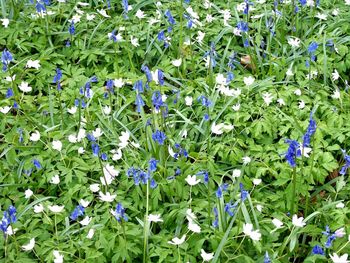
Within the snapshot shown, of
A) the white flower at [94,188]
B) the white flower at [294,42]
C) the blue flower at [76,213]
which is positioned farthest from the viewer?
the white flower at [294,42]

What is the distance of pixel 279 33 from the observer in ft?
15.6

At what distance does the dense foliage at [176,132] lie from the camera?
3150 mm

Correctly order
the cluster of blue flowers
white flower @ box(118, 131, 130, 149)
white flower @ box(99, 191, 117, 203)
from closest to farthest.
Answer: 1. the cluster of blue flowers
2. white flower @ box(99, 191, 117, 203)
3. white flower @ box(118, 131, 130, 149)

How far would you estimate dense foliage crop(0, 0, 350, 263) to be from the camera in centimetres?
315

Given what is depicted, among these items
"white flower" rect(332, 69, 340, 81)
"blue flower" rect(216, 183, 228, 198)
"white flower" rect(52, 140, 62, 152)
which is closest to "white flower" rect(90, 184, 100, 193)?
"white flower" rect(52, 140, 62, 152)

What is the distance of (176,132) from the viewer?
3891 millimetres

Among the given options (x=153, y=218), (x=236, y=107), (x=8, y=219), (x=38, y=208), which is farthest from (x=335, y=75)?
(x=8, y=219)

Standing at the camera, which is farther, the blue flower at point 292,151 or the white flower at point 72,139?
the white flower at point 72,139

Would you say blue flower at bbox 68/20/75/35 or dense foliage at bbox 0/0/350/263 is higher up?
blue flower at bbox 68/20/75/35

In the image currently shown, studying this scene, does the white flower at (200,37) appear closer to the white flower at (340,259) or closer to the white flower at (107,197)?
the white flower at (107,197)

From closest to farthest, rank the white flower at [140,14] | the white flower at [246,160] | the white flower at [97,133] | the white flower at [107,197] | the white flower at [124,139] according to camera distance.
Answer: the white flower at [107,197] → the white flower at [246,160] → the white flower at [124,139] → the white flower at [97,133] → the white flower at [140,14]

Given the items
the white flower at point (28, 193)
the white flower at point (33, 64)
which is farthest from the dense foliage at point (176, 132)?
the white flower at point (33, 64)

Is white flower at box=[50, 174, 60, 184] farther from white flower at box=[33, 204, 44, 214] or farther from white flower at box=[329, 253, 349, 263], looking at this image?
white flower at box=[329, 253, 349, 263]

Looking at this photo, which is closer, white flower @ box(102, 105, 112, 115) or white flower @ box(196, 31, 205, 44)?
white flower @ box(102, 105, 112, 115)
